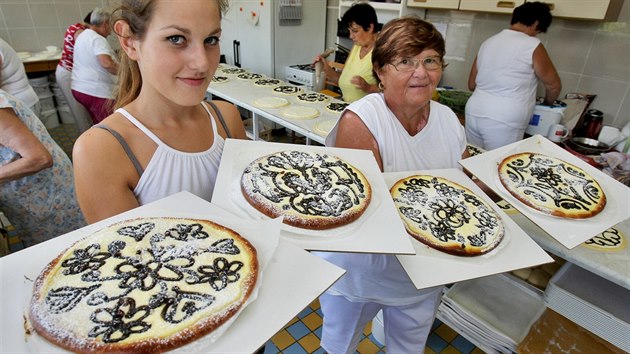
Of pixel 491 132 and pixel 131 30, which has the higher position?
pixel 131 30

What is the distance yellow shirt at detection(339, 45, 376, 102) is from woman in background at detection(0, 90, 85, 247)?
7.31 feet

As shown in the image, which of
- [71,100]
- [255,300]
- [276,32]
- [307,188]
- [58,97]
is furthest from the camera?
[58,97]

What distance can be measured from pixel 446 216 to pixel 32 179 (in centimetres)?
195

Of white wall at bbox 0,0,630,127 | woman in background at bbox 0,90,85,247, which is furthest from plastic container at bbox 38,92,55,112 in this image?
woman in background at bbox 0,90,85,247

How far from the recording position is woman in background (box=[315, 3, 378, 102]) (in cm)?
301

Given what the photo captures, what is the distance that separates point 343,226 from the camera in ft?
2.85

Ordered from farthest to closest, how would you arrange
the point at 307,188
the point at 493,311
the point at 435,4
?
1. the point at 435,4
2. the point at 493,311
3. the point at 307,188

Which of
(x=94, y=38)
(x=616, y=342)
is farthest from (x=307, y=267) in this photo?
(x=94, y=38)

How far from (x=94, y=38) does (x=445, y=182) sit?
365 centimetres

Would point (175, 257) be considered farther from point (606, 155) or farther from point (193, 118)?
point (606, 155)

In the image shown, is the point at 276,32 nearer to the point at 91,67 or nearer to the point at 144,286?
the point at 91,67

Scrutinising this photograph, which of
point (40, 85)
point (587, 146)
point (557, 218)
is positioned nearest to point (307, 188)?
point (557, 218)

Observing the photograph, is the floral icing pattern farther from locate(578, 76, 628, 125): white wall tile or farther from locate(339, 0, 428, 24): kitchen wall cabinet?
locate(339, 0, 428, 24): kitchen wall cabinet

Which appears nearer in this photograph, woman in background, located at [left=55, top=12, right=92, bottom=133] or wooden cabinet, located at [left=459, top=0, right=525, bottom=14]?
wooden cabinet, located at [left=459, top=0, right=525, bottom=14]
